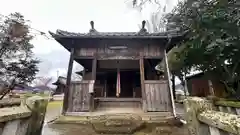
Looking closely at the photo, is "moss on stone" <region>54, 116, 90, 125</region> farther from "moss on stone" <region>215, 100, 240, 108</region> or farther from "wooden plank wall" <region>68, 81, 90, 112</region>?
"moss on stone" <region>215, 100, 240, 108</region>

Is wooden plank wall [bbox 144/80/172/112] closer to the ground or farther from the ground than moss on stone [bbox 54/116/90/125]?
farther from the ground

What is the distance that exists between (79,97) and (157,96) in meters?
3.55

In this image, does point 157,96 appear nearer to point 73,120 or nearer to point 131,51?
point 131,51

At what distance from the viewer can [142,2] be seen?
6.41m

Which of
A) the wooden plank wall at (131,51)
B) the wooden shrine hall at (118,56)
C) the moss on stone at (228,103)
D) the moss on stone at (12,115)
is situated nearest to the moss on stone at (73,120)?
the wooden shrine hall at (118,56)

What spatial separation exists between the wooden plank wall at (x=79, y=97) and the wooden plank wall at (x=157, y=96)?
2.74m

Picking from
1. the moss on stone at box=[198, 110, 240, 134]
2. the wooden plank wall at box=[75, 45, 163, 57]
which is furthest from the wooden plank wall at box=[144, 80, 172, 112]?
the moss on stone at box=[198, 110, 240, 134]

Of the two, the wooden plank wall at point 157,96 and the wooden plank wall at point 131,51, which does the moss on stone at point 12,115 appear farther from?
the wooden plank wall at point 131,51

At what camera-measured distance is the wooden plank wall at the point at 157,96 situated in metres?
6.48

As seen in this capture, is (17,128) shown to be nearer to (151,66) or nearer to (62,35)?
(62,35)

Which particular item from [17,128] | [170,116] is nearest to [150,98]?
[170,116]

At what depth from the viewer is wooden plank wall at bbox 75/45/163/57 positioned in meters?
7.43

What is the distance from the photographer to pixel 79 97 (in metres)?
6.71

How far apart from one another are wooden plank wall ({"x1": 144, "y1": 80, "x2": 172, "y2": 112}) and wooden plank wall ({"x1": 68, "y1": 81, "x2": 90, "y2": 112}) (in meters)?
2.74
